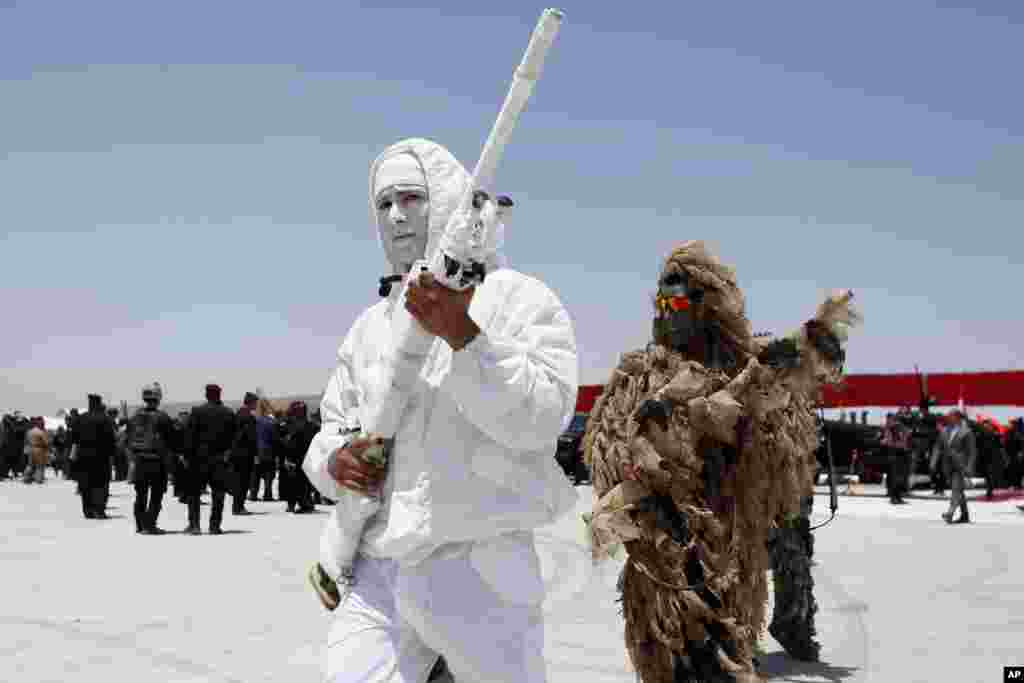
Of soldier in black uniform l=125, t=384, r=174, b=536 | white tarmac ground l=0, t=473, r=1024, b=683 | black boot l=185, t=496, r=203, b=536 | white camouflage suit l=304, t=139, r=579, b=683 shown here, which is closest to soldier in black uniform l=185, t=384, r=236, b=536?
black boot l=185, t=496, r=203, b=536

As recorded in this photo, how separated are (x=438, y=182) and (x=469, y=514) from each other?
3.07 feet

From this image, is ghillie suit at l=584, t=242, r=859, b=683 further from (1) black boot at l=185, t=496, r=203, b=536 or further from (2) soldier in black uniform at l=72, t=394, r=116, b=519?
(2) soldier in black uniform at l=72, t=394, r=116, b=519

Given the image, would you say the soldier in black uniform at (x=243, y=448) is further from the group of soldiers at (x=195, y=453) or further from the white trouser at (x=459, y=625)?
the white trouser at (x=459, y=625)

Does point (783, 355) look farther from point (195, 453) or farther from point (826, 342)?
point (195, 453)

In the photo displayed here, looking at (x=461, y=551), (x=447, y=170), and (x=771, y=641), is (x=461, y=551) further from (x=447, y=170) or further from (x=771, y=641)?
(x=771, y=641)

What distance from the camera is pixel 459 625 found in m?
2.65

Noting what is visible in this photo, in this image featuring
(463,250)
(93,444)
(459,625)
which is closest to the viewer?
(463,250)

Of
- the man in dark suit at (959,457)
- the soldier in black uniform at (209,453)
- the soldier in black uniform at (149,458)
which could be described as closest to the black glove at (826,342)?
the soldier in black uniform at (209,453)

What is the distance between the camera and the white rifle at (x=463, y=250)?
2518mm

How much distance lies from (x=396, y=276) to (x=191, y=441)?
11209 millimetres

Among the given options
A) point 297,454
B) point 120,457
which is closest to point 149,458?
point 297,454

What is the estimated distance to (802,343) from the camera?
4.44m

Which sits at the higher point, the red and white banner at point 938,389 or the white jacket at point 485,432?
the red and white banner at point 938,389

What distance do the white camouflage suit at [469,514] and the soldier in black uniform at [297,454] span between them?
13.9 m
